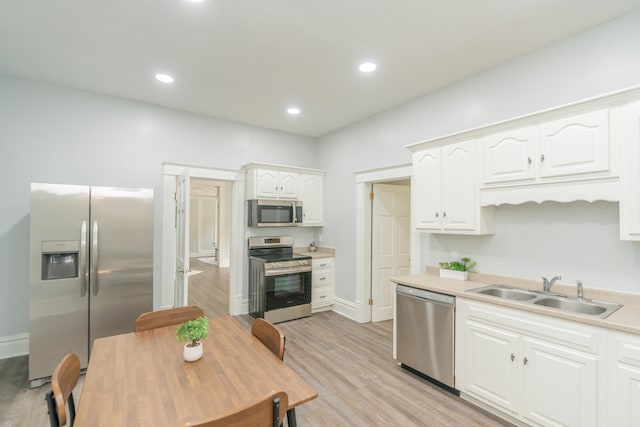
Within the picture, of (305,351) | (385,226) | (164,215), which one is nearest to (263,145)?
(164,215)

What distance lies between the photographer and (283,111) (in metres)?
4.18

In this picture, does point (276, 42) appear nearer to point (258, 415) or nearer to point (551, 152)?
point (551, 152)

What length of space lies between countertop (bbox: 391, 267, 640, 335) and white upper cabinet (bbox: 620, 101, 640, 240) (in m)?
0.50

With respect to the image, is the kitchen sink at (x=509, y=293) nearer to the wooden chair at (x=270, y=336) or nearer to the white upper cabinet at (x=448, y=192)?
the white upper cabinet at (x=448, y=192)

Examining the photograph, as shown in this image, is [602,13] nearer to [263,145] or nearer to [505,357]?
[505,357]

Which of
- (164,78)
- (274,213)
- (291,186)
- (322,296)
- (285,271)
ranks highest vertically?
(164,78)

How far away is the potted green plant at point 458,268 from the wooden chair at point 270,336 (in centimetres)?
208

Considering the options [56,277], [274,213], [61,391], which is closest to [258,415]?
[61,391]

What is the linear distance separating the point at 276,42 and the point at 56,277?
117 inches

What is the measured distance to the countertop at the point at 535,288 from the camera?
5.90ft

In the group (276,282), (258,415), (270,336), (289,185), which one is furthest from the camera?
(289,185)

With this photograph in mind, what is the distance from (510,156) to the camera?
8.29ft

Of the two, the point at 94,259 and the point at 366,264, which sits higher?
the point at 94,259

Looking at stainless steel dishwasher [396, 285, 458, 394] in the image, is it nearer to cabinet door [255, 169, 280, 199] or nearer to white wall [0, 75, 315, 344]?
cabinet door [255, 169, 280, 199]
